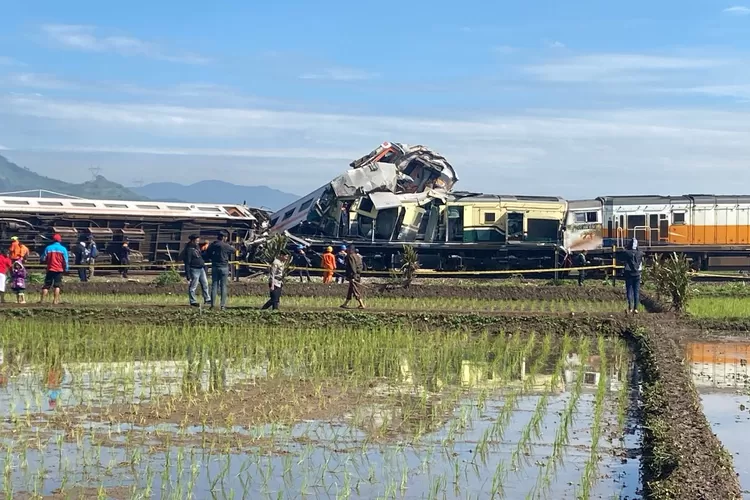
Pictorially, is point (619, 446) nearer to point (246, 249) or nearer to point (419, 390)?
point (419, 390)

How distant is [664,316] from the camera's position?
63.3 feet

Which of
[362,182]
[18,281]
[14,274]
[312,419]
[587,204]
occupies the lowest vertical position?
[312,419]

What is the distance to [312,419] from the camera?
10.5m

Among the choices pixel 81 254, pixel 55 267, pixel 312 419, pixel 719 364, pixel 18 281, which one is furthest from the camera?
pixel 81 254

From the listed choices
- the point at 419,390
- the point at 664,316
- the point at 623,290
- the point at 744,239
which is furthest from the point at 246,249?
the point at 419,390

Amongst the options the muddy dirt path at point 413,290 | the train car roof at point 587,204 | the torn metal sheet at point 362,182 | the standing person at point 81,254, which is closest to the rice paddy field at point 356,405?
the muddy dirt path at point 413,290

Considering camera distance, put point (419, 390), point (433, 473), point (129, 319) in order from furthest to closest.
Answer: point (129, 319), point (419, 390), point (433, 473)

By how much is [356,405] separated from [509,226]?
25315 mm

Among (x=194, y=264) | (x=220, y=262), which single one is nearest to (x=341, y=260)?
(x=194, y=264)

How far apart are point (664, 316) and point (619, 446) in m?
10.4

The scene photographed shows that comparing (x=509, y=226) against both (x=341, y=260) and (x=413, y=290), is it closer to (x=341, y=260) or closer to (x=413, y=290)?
(x=341, y=260)

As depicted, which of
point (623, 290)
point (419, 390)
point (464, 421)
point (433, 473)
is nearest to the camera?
point (433, 473)

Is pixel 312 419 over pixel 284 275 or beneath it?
beneath

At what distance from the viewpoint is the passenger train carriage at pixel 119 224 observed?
32312 mm
